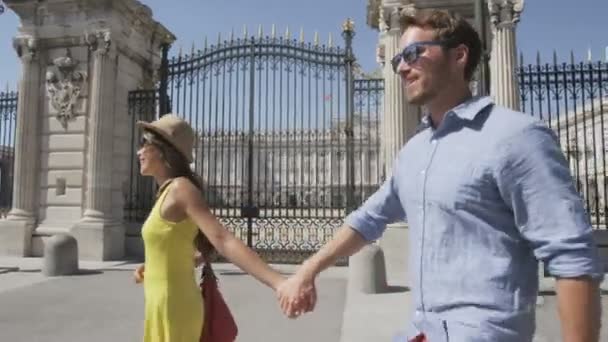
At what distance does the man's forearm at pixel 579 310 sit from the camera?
1.21 m

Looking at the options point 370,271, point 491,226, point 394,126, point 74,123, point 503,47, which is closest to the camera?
point 491,226

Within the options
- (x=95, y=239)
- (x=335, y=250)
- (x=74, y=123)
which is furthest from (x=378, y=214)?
(x=74, y=123)

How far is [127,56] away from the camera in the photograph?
12086 mm

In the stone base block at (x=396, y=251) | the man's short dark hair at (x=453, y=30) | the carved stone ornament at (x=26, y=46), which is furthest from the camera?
the carved stone ornament at (x=26, y=46)

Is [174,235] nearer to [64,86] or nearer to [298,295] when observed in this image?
[298,295]

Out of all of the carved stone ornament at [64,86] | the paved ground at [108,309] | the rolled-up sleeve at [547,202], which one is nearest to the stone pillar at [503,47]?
the paved ground at [108,309]

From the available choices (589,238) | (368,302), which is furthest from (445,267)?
(368,302)

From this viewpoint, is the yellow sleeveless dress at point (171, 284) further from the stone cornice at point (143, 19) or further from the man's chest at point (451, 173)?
the stone cornice at point (143, 19)

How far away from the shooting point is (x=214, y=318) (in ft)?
8.04

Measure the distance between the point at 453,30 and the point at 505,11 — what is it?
9228 mm

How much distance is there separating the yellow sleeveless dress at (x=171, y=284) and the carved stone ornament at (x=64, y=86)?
33.9 ft

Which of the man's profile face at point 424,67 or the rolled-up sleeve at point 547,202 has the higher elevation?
the man's profile face at point 424,67

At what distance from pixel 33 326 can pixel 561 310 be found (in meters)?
6.14

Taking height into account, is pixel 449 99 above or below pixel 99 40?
below
